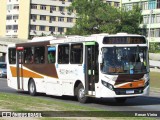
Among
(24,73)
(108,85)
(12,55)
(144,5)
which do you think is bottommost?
(24,73)

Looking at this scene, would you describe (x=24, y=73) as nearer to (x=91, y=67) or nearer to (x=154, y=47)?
(x=91, y=67)

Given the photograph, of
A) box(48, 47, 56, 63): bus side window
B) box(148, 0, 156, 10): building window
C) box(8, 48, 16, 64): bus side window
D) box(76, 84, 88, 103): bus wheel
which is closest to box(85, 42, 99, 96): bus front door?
box(76, 84, 88, 103): bus wheel

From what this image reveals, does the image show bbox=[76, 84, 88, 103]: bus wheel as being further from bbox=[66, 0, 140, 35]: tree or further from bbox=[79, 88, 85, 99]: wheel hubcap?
bbox=[66, 0, 140, 35]: tree

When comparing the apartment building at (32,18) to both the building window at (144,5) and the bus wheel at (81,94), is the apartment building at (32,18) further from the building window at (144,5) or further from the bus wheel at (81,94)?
the bus wheel at (81,94)

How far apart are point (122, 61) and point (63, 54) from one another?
396cm

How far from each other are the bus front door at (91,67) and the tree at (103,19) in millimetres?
64192

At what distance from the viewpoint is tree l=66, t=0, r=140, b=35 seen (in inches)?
3381

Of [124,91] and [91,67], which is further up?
[91,67]

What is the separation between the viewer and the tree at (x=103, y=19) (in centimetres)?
8588

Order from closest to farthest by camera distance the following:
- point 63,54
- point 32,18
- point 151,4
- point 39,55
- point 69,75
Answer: point 69,75 → point 63,54 → point 39,55 → point 151,4 → point 32,18

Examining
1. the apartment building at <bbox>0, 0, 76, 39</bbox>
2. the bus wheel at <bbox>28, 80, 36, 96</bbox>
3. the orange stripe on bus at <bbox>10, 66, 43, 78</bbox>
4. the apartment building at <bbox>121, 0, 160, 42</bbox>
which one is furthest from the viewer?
the apartment building at <bbox>0, 0, 76, 39</bbox>

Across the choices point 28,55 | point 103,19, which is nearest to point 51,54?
point 28,55

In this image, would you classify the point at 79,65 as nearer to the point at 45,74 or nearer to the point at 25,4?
the point at 45,74

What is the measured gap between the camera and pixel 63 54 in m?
23.0
